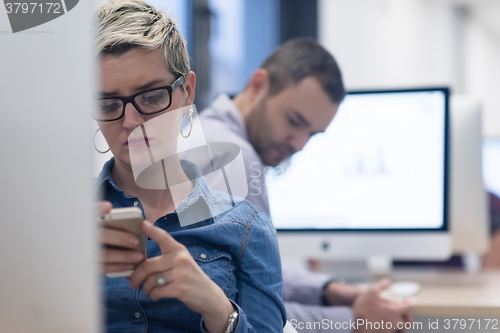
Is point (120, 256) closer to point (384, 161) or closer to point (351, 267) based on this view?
point (384, 161)

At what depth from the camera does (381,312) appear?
39.1 inches

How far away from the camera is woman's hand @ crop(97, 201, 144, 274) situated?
410 millimetres

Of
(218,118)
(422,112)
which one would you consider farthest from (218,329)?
(422,112)

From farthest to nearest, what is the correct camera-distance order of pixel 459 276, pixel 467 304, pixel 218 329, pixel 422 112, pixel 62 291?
pixel 459 276 < pixel 422 112 < pixel 467 304 < pixel 218 329 < pixel 62 291

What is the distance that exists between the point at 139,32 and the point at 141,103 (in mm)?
77

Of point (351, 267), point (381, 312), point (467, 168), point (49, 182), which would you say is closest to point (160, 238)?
point (49, 182)

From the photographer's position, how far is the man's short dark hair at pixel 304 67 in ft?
3.33

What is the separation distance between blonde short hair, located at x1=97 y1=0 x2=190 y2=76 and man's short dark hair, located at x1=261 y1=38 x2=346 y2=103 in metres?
0.52

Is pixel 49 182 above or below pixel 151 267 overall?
above

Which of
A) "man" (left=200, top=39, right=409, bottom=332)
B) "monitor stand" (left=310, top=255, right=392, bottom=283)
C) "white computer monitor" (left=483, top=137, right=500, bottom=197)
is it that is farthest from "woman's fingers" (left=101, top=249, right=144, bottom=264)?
"white computer monitor" (left=483, top=137, right=500, bottom=197)

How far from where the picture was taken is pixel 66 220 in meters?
0.34

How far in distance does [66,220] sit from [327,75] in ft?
2.52

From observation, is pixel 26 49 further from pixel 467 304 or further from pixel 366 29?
pixel 366 29

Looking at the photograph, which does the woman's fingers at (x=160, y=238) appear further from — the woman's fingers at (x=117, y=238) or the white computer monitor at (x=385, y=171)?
the white computer monitor at (x=385, y=171)
